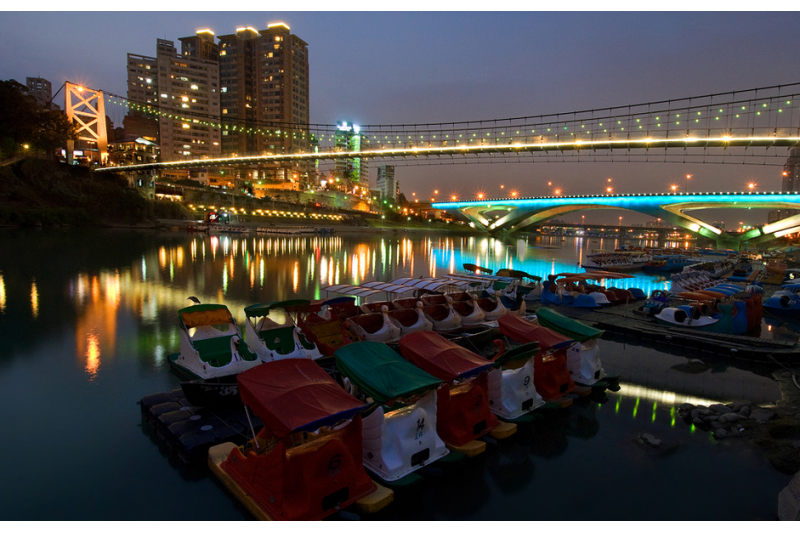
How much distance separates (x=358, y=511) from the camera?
4879 millimetres

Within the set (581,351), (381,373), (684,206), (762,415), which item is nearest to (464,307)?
(581,351)

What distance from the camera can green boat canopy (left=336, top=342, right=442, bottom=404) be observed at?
5.34 meters

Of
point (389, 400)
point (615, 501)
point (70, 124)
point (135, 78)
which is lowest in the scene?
point (615, 501)

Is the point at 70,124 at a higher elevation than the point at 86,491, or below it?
higher

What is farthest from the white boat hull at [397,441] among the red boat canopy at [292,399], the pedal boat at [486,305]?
the pedal boat at [486,305]

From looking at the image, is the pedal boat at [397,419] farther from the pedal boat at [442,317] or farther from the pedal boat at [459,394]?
the pedal boat at [442,317]

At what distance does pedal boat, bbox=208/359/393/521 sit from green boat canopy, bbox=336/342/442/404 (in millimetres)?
398

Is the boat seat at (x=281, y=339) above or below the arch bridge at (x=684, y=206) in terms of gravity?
Result: below

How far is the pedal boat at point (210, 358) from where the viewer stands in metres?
6.74

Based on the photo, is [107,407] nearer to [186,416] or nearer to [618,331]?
[186,416]

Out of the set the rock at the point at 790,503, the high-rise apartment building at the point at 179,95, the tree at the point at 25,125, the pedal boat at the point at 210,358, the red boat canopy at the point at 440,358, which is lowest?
the rock at the point at 790,503

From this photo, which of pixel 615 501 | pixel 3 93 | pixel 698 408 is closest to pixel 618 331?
pixel 698 408

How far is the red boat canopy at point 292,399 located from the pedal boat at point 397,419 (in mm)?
401

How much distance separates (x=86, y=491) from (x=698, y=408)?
30.8 ft
